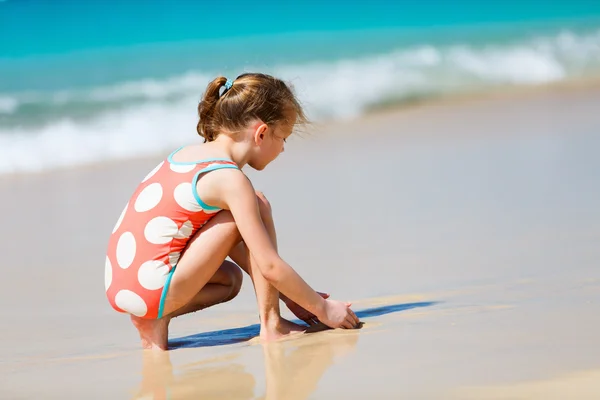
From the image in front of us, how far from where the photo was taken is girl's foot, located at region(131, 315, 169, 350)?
2.43m

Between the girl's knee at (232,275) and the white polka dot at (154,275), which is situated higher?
the girl's knee at (232,275)

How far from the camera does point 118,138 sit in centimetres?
879

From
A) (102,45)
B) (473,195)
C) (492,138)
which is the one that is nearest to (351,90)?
(492,138)

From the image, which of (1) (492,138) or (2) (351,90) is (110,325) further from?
(2) (351,90)

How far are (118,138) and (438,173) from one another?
448 cm

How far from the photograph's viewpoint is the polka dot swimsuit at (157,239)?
2.37 meters

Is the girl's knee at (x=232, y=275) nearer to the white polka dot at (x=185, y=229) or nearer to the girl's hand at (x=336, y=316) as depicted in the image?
the white polka dot at (x=185, y=229)

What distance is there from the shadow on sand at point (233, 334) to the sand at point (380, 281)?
12 millimetres

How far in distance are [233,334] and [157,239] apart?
1.36 ft

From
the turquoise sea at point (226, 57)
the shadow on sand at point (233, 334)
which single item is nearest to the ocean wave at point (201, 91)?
the turquoise sea at point (226, 57)

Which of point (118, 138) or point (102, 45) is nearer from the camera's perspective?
point (118, 138)

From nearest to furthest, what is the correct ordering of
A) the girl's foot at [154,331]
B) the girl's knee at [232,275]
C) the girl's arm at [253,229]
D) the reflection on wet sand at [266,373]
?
the reflection on wet sand at [266,373] < the girl's arm at [253,229] < the girl's foot at [154,331] < the girl's knee at [232,275]

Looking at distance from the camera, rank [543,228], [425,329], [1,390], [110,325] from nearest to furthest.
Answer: [1,390]
[425,329]
[110,325]
[543,228]

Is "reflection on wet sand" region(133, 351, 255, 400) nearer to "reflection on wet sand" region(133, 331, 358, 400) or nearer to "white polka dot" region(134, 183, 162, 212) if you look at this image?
"reflection on wet sand" region(133, 331, 358, 400)
